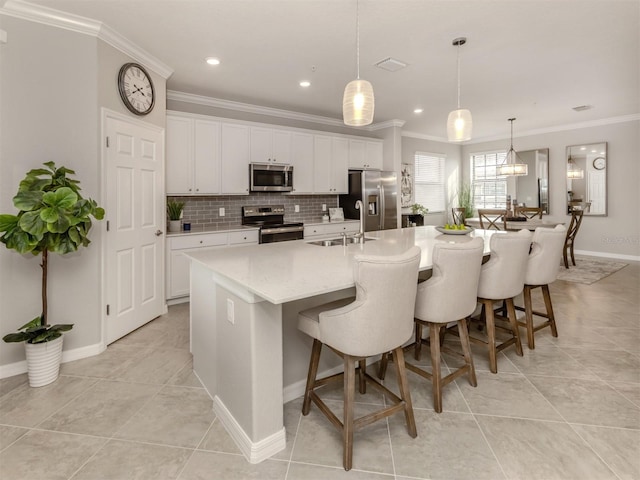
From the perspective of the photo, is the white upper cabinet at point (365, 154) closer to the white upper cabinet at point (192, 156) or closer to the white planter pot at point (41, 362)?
the white upper cabinet at point (192, 156)

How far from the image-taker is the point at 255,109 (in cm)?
526

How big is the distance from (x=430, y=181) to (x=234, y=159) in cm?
504

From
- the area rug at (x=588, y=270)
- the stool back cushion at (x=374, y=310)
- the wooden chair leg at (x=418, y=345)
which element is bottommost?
the wooden chair leg at (x=418, y=345)

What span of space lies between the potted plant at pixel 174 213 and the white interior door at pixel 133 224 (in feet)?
1.71

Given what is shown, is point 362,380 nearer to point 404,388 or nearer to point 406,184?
point 404,388

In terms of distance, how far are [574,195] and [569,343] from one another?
5270mm

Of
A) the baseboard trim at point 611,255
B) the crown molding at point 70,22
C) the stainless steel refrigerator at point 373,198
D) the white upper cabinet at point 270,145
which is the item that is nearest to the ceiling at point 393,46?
the crown molding at point 70,22

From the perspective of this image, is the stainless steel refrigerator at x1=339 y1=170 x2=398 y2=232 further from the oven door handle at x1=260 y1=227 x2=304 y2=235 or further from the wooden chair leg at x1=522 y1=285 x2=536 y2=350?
the wooden chair leg at x1=522 y1=285 x2=536 y2=350

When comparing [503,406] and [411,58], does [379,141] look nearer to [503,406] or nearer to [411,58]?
[411,58]

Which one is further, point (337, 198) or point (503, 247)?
point (337, 198)

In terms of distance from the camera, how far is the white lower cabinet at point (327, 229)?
5.30m

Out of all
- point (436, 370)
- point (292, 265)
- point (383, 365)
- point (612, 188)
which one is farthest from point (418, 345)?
point (612, 188)

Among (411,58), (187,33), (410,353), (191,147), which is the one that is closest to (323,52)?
(411,58)

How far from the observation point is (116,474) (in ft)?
5.23
